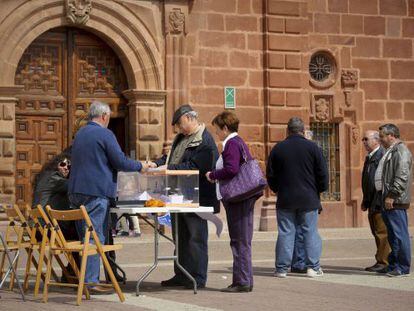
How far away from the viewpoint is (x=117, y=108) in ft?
69.9

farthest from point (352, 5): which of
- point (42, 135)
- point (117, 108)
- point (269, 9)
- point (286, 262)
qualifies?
point (286, 262)

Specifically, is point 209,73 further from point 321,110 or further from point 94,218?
point 94,218

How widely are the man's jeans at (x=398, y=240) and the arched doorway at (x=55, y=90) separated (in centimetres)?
922

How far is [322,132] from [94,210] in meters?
13.0

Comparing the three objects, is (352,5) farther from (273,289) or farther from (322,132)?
(273,289)

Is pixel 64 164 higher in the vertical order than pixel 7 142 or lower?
lower

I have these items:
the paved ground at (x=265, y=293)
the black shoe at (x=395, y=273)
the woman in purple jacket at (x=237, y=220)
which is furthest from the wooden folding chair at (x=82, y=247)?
the black shoe at (x=395, y=273)

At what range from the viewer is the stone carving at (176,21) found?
21.2m

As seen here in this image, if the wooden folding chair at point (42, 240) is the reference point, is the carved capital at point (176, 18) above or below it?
above

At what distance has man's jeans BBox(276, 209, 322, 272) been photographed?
12.7 m

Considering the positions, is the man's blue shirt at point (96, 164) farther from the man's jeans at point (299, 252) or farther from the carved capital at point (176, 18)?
the carved capital at point (176, 18)

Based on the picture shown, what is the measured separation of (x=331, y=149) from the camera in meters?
23.1

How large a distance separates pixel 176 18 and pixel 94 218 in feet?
36.4

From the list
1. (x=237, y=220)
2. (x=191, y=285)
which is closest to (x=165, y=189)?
(x=237, y=220)
